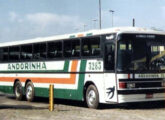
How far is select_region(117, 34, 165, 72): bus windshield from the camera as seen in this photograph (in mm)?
17391

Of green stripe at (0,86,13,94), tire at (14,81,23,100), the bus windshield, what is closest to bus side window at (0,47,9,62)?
green stripe at (0,86,13,94)

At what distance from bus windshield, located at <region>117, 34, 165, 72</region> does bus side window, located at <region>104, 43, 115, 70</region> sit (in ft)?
0.98

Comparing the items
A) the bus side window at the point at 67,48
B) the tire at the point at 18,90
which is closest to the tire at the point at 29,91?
the tire at the point at 18,90

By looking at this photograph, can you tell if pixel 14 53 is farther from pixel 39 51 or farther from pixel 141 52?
pixel 141 52

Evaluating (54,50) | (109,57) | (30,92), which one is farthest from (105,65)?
(30,92)

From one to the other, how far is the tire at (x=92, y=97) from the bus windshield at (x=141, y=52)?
1.86 m

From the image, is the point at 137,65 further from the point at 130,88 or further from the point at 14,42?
the point at 14,42

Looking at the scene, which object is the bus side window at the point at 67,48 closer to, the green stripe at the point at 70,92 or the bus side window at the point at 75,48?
the bus side window at the point at 75,48

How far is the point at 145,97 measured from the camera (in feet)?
58.3

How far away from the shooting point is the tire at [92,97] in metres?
18.6

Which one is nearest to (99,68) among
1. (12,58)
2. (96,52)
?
(96,52)

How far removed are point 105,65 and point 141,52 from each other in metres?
1.45

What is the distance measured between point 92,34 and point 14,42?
822 cm

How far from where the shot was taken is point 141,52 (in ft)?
58.4
